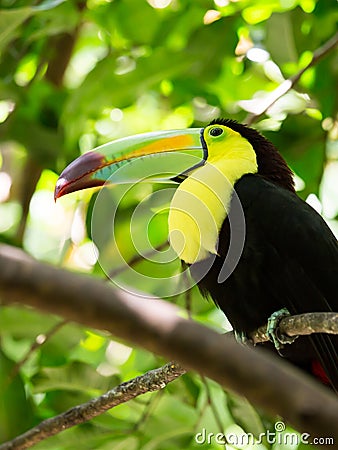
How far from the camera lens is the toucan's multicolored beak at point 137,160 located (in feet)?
7.07

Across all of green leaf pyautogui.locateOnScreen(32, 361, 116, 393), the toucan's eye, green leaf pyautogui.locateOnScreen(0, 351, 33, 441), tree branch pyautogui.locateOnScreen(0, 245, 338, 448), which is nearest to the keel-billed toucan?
the toucan's eye

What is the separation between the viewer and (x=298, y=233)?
6.73ft

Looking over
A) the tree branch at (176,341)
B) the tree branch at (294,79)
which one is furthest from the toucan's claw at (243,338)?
the tree branch at (176,341)

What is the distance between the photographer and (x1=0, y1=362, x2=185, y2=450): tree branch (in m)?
1.88

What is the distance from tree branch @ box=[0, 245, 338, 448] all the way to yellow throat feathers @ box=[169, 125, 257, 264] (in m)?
1.63

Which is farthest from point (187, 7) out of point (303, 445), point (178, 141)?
point (303, 445)

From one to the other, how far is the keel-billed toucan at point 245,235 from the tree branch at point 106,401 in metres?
0.33

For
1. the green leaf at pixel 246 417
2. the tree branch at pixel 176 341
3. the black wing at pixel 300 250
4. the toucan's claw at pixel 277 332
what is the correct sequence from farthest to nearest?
the green leaf at pixel 246 417 < the black wing at pixel 300 250 < the toucan's claw at pixel 277 332 < the tree branch at pixel 176 341

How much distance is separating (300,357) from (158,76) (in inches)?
45.2

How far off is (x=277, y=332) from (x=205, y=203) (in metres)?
0.48

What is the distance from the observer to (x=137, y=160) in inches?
90.9

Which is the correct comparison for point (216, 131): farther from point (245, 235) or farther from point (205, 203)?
point (245, 235)

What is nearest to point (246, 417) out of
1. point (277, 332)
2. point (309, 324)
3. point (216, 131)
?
point (277, 332)

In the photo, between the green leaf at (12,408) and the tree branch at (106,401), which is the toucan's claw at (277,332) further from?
the green leaf at (12,408)
